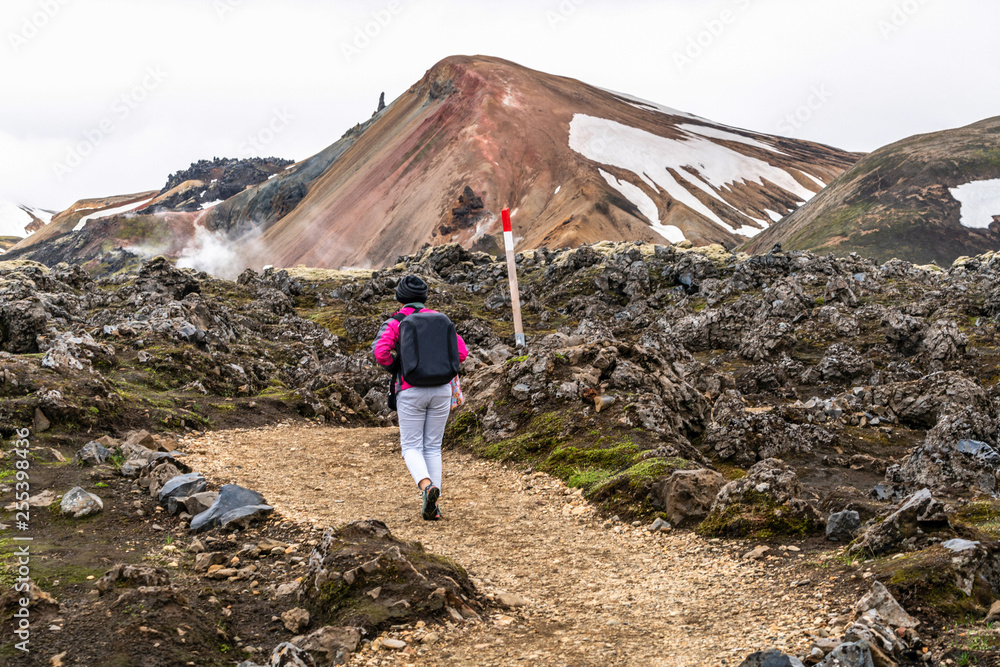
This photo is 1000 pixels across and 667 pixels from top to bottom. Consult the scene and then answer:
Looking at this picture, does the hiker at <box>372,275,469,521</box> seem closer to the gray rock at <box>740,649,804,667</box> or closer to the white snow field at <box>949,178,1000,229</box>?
the gray rock at <box>740,649,804,667</box>

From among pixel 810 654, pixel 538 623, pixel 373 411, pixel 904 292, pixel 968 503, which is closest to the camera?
pixel 810 654

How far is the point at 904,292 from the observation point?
87.6 ft

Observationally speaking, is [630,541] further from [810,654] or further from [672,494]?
[810,654]

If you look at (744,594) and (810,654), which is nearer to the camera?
(810,654)

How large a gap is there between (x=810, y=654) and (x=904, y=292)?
2603 centimetres

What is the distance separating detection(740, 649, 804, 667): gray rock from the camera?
416 centimetres

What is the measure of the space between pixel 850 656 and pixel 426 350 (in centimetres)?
576

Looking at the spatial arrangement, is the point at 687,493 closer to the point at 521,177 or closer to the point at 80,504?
the point at 80,504

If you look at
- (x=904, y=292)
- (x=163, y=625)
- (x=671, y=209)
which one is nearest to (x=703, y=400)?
(x=163, y=625)

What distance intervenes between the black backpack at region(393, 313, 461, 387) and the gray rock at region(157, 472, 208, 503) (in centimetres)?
297

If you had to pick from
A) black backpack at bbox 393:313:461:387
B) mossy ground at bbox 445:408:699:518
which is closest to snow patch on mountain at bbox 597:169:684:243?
mossy ground at bbox 445:408:699:518

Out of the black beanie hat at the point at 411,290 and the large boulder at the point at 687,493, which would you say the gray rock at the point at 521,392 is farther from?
the large boulder at the point at 687,493

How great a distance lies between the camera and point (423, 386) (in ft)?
29.3

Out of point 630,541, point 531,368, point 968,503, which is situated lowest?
point 630,541
